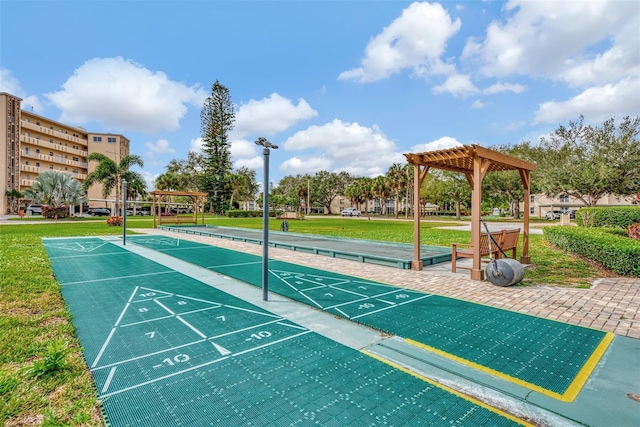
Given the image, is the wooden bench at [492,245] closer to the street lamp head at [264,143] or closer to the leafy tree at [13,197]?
the street lamp head at [264,143]

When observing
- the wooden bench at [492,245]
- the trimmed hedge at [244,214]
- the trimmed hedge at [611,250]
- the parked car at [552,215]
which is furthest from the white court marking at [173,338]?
the parked car at [552,215]

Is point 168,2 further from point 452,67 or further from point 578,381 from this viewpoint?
point 578,381

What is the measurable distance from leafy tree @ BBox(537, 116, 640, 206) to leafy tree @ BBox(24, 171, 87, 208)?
4383cm

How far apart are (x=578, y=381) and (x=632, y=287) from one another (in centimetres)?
479

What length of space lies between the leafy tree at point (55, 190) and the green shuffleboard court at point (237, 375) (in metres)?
32.6

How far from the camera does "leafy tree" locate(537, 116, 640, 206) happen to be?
23.8m

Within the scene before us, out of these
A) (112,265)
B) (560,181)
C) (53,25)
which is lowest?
(112,265)

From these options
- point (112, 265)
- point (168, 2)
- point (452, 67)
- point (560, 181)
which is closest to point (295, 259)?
point (112, 265)

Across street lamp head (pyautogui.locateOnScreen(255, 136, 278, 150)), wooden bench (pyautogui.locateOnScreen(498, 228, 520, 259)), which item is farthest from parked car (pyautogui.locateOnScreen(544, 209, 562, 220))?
street lamp head (pyautogui.locateOnScreen(255, 136, 278, 150))

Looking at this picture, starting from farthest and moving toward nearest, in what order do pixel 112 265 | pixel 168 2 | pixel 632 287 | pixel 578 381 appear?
1. pixel 168 2
2. pixel 112 265
3. pixel 632 287
4. pixel 578 381

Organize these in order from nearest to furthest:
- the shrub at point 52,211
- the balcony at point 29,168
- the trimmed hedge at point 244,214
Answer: the shrub at point 52,211 → the trimmed hedge at point 244,214 → the balcony at point 29,168

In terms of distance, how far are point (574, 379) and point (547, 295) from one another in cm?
314

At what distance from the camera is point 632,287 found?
6020mm

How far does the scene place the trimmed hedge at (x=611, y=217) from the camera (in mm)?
15906
